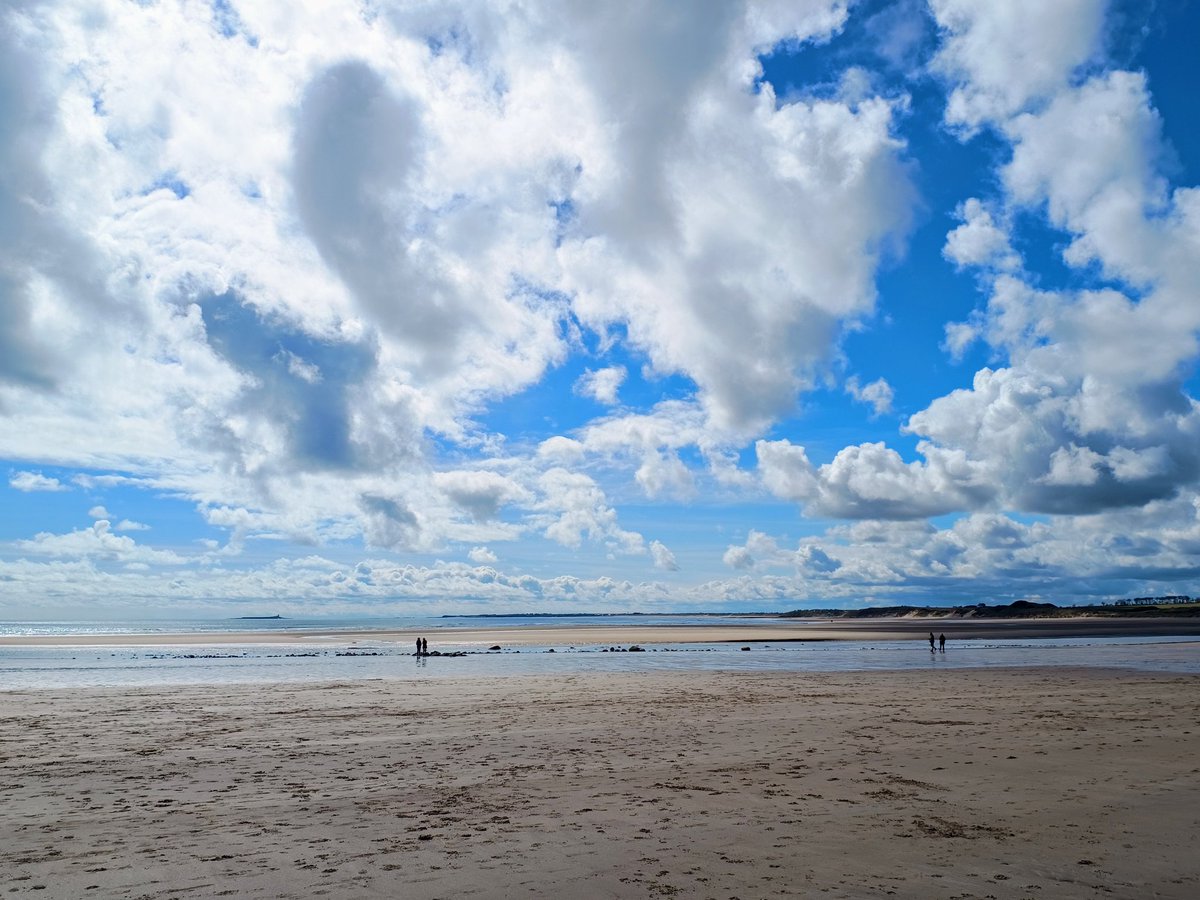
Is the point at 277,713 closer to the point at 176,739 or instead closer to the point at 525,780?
the point at 176,739

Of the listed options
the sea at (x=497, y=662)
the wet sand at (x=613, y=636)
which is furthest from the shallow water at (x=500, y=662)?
the wet sand at (x=613, y=636)

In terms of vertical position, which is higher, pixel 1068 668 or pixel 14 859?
pixel 14 859

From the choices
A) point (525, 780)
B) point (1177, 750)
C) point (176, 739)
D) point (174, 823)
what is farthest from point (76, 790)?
point (1177, 750)

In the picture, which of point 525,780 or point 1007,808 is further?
point 525,780

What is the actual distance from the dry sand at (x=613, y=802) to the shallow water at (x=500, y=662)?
58.2ft

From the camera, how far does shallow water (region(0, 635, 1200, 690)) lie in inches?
1656

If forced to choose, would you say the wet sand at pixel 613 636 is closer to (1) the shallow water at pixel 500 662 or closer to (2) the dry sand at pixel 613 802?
(1) the shallow water at pixel 500 662

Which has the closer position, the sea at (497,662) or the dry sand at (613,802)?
the dry sand at (613,802)

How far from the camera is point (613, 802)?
12.9m

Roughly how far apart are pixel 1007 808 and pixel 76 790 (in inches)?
657

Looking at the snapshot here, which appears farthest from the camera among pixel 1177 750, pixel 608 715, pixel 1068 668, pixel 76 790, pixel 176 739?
pixel 1068 668

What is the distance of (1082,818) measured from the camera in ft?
37.9

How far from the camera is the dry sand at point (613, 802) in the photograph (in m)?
9.28

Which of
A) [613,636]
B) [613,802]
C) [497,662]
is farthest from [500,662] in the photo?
[613,636]
